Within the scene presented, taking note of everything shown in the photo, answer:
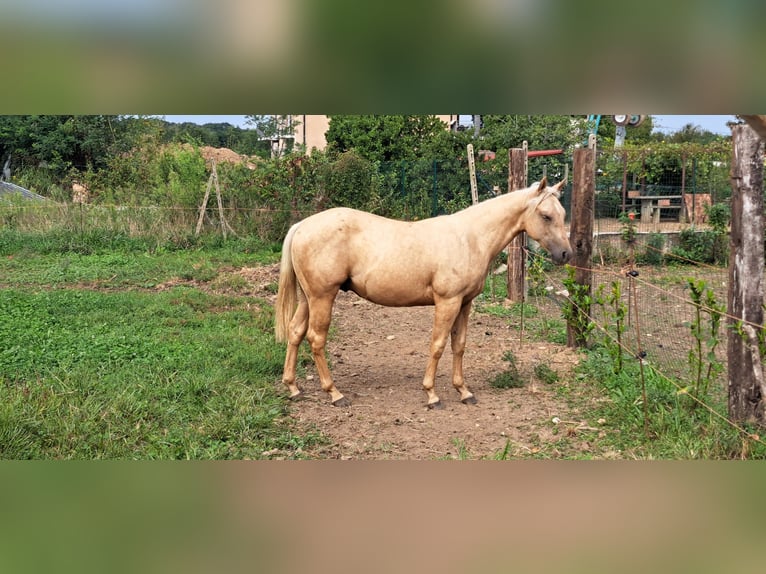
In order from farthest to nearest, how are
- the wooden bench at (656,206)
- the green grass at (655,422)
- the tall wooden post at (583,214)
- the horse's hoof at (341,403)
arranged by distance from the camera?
the wooden bench at (656,206), the tall wooden post at (583,214), the horse's hoof at (341,403), the green grass at (655,422)

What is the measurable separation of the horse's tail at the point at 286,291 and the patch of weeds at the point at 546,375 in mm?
2505

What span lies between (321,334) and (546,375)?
2300 millimetres

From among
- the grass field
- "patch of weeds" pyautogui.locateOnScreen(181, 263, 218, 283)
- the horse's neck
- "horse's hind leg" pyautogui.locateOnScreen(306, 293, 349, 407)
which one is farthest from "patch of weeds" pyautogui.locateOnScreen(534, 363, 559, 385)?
"patch of weeds" pyautogui.locateOnScreen(181, 263, 218, 283)

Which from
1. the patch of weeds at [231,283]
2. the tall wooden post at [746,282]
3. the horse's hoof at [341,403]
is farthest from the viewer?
the patch of weeds at [231,283]

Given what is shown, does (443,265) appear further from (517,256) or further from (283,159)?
(283,159)

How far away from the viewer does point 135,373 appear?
5566mm

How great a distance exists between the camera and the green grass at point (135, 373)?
4195 millimetres

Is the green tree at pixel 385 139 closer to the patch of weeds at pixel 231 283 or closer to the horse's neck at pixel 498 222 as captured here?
the patch of weeds at pixel 231 283

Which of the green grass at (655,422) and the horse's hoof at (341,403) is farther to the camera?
the horse's hoof at (341,403)

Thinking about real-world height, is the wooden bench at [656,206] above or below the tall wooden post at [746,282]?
above

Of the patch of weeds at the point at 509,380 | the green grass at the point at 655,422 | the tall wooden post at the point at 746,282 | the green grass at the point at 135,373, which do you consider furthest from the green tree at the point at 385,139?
the tall wooden post at the point at 746,282

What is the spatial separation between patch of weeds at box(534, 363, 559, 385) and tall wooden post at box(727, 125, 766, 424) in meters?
1.87

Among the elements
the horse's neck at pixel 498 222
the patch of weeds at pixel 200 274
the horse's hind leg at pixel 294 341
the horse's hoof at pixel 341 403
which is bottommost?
the horse's hoof at pixel 341 403

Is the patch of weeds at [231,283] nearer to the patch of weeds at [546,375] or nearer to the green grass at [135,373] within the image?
the green grass at [135,373]
